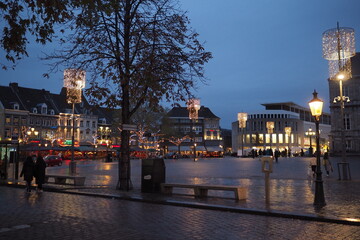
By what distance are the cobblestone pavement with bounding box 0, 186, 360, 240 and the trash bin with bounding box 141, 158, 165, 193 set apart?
279 cm

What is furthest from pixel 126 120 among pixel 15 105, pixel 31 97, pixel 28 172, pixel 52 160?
pixel 31 97

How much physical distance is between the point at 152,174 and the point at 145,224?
5865mm

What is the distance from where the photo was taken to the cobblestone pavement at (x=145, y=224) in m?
7.50

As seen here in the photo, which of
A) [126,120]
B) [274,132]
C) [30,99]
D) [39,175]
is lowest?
[39,175]

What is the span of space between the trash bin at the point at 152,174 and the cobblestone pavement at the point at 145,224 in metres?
2.79

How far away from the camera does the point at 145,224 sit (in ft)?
28.3

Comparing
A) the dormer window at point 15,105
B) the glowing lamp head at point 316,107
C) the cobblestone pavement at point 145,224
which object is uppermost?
the dormer window at point 15,105

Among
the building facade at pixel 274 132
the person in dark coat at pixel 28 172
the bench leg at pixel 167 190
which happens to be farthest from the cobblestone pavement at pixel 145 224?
the building facade at pixel 274 132

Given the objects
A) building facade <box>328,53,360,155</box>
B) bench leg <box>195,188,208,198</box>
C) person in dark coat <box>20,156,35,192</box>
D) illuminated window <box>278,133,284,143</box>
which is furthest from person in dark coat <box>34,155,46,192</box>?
illuminated window <box>278,133,284,143</box>

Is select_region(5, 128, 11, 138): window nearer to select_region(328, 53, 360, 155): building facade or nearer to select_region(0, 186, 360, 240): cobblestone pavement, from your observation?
select_region(328, 53, 360, 155): building facade

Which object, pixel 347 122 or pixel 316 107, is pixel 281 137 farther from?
pixel 316 107

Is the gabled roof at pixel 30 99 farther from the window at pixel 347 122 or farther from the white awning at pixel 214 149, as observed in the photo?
the window at pixel 347 122

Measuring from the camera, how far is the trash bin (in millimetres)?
14453

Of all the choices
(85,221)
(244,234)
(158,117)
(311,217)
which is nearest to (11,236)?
(85,221)
